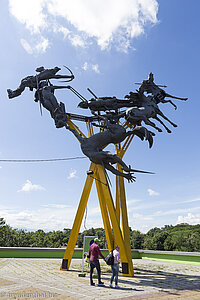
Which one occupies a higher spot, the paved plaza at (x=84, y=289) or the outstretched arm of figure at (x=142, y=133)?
the outstretched arm of figure at (x=142, y=133)

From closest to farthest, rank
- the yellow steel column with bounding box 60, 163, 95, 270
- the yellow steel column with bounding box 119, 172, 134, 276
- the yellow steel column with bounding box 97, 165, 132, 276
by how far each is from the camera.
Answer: the yellow steel column with bounding box 97, 165, 132, 276, the yellow steel column with bounding box 119, 172, 134, 276, the yellow steel column with bounding box 60, 163, 95, 270

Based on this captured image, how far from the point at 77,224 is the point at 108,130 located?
4.29m

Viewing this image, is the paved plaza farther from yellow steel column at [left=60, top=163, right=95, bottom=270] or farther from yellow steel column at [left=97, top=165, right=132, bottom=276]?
yellow steel column at [left=60, top=163, right=95, bottom=270]

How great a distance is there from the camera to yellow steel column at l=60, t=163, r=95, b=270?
10430mm

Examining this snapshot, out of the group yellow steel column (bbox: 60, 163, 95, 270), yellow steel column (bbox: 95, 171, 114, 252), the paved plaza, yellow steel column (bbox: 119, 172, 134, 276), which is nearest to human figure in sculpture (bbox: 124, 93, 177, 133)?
yellow steel column (bbox: 119, 172, 134, 276)

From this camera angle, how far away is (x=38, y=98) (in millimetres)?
11453

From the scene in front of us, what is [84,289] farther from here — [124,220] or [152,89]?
[152,89]

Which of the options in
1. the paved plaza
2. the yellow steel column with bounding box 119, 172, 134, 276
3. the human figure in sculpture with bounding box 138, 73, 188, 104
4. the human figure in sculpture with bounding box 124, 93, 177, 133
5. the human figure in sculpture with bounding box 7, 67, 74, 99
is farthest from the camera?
the human figure in sculpture with bounding box 7, 67, 74, 99

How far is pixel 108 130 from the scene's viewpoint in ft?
32.4

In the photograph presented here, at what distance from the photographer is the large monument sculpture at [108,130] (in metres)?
9.70

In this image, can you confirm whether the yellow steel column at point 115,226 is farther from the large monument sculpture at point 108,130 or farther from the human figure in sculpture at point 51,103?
the human figure in sculpture at point 51,103

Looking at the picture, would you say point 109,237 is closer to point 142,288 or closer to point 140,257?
point 142,288

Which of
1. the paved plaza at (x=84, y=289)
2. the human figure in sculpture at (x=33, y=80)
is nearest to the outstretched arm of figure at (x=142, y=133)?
the human figure in sculpture at (x=33, y=80)

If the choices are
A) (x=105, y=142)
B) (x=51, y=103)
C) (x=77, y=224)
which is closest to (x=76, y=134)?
(x=105, y=142)
